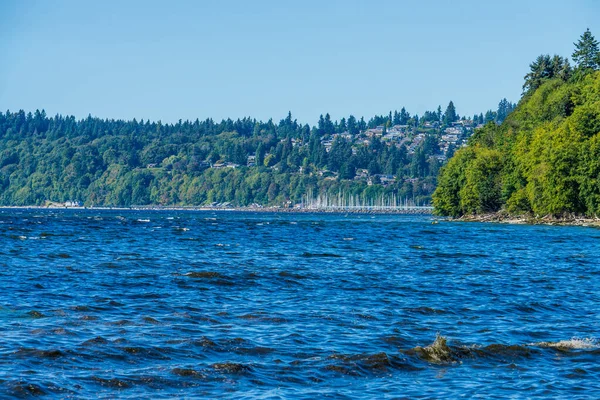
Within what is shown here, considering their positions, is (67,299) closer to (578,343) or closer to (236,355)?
(236,355)

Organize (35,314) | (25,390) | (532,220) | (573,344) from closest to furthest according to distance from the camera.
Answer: (25,390) < (573,344) < (35,314) < (532,220)

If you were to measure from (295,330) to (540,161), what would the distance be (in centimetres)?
11238

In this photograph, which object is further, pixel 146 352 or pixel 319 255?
pixel 319 255

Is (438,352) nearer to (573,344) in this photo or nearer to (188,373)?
A: (573,344)

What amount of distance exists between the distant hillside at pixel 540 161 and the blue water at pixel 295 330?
241 ft

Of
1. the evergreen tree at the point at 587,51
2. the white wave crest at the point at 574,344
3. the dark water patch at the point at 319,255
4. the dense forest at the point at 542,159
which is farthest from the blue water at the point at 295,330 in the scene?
the evergreen tree at the point at 587,51

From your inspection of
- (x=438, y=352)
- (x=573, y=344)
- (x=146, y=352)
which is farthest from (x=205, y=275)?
(x=573, y=344)

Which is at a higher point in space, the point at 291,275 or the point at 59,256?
the point at 59,256

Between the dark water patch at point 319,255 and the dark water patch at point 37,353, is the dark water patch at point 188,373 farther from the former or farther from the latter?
the dark water patch at point 319,255

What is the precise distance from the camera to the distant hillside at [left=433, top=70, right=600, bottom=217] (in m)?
123

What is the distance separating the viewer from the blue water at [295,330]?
835 inches

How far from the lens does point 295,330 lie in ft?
92.0

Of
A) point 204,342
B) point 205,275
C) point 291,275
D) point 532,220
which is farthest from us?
point 532,220

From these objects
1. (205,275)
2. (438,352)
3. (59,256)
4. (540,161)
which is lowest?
(438,352)
